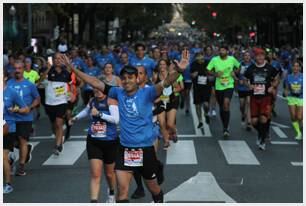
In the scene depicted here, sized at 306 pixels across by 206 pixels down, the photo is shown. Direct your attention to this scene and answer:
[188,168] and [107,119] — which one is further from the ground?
[107,119]

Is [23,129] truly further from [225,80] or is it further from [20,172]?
[225,80]

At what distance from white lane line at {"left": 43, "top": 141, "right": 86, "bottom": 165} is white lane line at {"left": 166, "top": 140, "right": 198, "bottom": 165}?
1539 millimetres

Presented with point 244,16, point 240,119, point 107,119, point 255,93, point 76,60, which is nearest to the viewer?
point 107,119

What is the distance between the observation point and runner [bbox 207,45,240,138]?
13961 mm

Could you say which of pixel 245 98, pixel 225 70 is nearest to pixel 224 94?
pixel 225 70

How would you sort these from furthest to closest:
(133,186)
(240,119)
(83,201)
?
(240,119), (133,186), (83,201)

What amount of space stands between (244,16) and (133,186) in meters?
52.6

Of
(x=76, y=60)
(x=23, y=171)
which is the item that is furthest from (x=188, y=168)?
(x=76, y=60)

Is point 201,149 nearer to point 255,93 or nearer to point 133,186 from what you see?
point 255,93

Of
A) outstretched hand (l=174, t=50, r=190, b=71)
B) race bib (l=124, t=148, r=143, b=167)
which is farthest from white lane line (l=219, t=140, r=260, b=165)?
outstretched hand (l=174, t=50, r=190, b=71)

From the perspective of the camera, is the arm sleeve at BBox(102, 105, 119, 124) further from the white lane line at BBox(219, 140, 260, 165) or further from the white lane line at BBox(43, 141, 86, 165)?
the white lane line at BBox(219, 140, 260, 165)

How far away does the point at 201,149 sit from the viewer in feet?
40.9

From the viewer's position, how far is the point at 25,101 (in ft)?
32.0

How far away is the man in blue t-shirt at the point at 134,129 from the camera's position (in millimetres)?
6633
